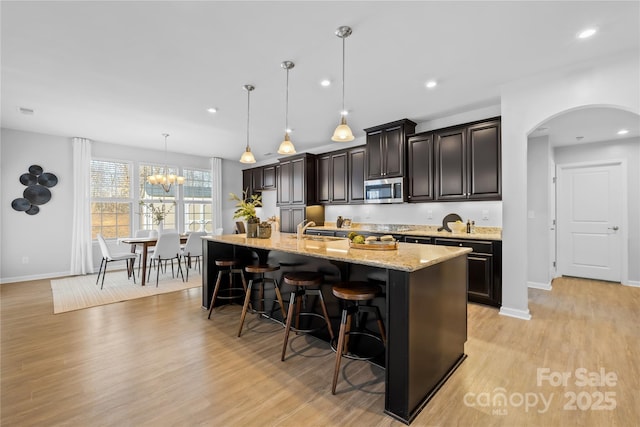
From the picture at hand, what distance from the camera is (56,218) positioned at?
5418mm

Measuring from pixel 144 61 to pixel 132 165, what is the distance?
171 inches

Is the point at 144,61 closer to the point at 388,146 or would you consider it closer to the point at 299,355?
the point at 299,355

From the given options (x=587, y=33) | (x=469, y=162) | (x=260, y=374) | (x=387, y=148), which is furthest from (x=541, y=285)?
(x=260, y=374)

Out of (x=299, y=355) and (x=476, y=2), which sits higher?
(x=476, y=2)

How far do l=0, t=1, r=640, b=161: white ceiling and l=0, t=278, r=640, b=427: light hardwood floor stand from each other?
2.69 m

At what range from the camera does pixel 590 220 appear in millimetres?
4996

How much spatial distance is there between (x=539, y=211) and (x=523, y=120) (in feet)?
7.31

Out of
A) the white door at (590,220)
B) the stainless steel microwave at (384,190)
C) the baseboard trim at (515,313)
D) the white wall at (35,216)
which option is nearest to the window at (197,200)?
the white wall at (35,216)

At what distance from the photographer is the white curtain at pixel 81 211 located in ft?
18.1

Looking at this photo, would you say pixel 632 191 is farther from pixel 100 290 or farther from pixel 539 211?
pixel 100 290

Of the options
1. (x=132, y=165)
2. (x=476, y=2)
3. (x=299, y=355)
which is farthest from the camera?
(x=132, y=165)

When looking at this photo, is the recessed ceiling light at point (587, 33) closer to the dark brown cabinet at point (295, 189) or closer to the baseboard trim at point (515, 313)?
the baseboard trim at point (515, 313)

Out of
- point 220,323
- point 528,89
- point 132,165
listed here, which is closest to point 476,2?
point 528,89

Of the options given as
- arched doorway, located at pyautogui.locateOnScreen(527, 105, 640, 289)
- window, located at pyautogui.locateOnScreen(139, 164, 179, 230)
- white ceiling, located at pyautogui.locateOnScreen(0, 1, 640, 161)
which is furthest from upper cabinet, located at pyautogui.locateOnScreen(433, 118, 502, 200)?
window, located at pyautogui.locateOnScreen(139, 164, 179, 230)
